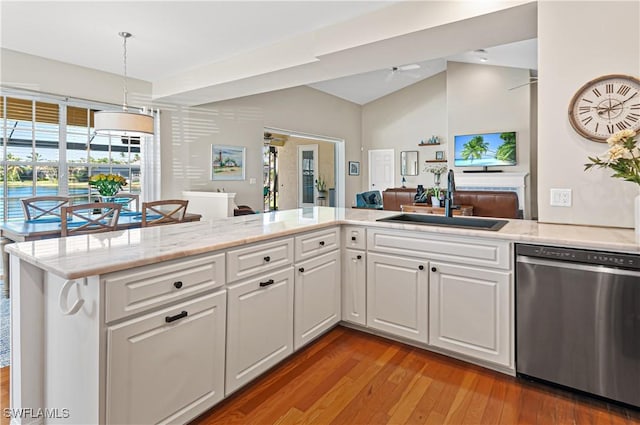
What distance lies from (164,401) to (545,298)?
189 centimetres

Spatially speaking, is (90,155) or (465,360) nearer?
(465,360)

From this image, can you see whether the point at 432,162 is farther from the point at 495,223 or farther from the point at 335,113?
the point at 495,223

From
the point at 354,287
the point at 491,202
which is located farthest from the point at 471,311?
the point at 491,202

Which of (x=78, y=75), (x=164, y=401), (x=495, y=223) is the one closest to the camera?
(x=164, y=401)

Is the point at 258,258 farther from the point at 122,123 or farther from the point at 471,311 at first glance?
the point at 122,123

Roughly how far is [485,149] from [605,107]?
19.7ft

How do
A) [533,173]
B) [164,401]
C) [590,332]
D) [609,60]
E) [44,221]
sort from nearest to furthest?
[164,401] < [590,332] < [609,60] < [44,221] < [533,173]

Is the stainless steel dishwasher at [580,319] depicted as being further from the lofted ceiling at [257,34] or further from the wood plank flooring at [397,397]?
the lofted ceiling at [257,34]

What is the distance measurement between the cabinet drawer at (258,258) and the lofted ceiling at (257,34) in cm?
207

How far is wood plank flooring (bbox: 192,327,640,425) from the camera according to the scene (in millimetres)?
1710

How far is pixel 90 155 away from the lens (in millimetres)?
4879

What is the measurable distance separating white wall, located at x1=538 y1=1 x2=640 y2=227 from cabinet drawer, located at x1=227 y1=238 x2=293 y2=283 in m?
1.70

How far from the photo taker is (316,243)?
2.35 m

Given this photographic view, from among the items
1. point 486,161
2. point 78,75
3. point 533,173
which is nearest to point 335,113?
point 486,161
